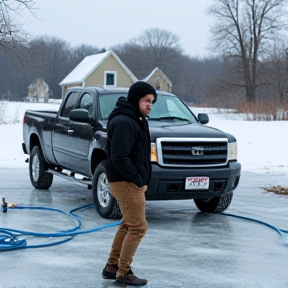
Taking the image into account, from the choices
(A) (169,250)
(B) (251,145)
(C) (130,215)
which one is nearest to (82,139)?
(A) (169,250)

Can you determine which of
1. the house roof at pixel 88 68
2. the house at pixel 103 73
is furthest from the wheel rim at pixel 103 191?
the house at pixel 103 73

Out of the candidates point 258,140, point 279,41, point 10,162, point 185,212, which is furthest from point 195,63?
point 185,212

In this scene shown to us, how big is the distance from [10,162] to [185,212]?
892cm

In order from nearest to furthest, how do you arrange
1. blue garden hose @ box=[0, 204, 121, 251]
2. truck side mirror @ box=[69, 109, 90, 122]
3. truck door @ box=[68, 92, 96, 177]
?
1. blue garden hose @ box=[0, 204, 121, 251]
2. truck side mirror @ box=[69, 109, 90, 122]
3. truck door @ box=[68, 92, 96, 177]

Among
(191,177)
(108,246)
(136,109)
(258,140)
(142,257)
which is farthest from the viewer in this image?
(258,140)

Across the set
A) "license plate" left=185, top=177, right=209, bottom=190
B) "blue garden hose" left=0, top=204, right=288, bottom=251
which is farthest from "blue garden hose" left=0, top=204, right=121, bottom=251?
"license plate" left=185, top=177, right=209, bottom=190

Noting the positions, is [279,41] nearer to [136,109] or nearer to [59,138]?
[59,138]

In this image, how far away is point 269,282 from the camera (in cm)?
533

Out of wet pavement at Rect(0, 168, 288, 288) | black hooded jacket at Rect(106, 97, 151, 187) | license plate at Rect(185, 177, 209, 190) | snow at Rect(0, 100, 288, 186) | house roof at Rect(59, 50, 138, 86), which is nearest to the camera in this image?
black hooded jacket at Rect(106, 97, 151, 187)

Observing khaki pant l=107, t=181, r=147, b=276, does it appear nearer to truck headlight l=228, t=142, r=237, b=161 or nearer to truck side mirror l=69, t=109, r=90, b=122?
truck headlight l=228, t=142, r=237, b=161

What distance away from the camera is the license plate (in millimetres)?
7711

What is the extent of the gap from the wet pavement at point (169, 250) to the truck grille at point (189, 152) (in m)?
0.84

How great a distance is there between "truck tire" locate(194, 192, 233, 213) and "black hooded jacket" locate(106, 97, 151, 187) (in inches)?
151

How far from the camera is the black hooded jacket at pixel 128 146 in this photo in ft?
15.8
